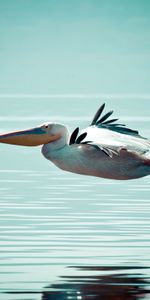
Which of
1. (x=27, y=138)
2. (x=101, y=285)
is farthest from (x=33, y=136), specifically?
(x=101, y=285)

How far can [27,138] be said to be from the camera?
13734 millimetres

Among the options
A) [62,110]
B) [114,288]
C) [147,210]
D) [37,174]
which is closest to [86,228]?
[147,210]

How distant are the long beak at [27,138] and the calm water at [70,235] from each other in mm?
761

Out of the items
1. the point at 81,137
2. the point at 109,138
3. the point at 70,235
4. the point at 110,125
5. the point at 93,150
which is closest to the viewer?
the point at 81,137

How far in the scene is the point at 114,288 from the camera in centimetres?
1122

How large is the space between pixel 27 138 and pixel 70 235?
0.92 m

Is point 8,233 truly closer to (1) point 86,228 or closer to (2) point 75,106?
(1) point 86,228

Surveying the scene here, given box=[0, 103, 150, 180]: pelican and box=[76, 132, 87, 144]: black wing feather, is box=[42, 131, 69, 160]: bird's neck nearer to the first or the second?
box=[0, 103, 150, 180]: pelican

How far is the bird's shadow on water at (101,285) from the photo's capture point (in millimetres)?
10945

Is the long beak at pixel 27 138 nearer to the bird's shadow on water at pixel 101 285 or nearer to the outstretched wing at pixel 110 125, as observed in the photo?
the outstretched wing at pixel 110 125

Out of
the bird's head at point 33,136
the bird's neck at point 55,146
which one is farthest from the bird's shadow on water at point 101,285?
the bird's head at point 33,136

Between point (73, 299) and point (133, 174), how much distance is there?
278 centimetres

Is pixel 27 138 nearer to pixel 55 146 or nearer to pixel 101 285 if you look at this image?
pixel 55 146

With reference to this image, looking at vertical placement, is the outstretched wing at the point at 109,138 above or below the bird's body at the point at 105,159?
above
